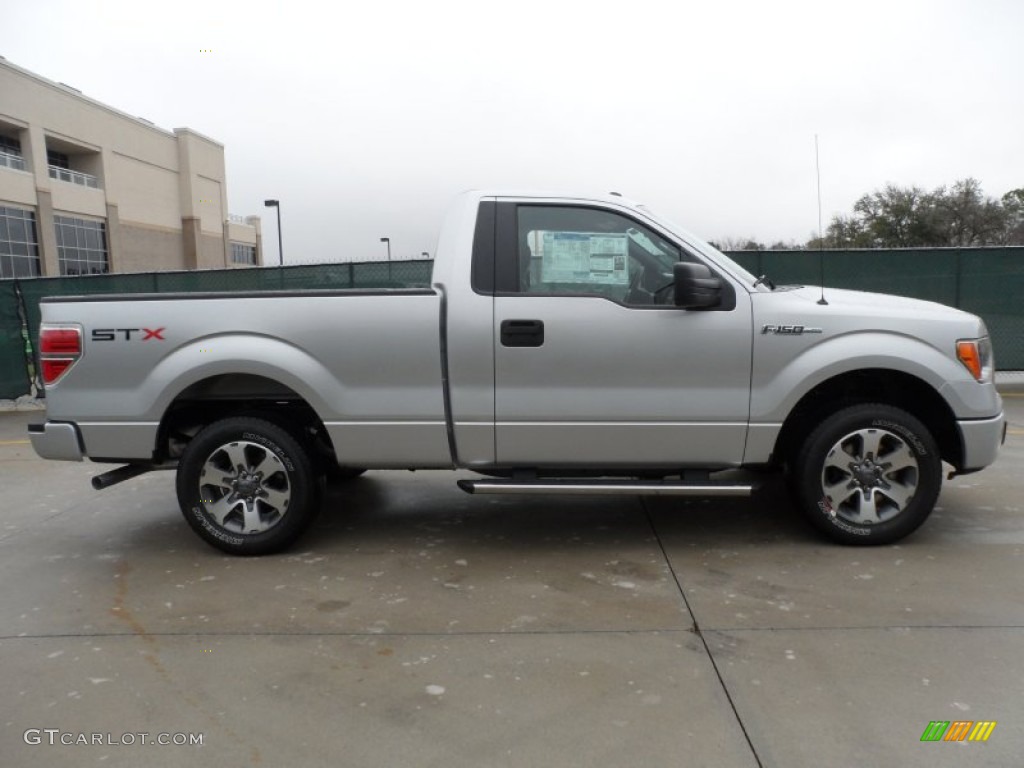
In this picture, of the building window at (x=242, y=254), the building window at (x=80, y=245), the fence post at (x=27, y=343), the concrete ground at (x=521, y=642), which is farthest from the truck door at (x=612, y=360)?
the building window at (x=242, y=254)

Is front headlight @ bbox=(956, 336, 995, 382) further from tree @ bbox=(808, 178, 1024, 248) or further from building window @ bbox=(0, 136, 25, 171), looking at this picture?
building window @ bbox=(0, 136, 25, 171)

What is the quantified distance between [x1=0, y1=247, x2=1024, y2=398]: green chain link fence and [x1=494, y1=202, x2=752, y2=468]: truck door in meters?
6.65

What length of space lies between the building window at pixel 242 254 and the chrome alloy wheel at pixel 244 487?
72463 millimetres

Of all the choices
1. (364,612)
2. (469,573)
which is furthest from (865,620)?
(364,612)

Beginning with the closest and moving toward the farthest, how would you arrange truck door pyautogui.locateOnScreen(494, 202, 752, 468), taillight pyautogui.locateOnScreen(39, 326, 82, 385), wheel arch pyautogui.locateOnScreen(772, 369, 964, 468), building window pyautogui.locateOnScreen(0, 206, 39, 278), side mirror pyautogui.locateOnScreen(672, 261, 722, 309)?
side mirror pyautogui.locateOnScreen(672, 261, 722, 309) → truck door pyautogui.locateOnScreen(494, 202, 752, 468) → taillight pyautogui.locateOnScreen(39, 326, 82, 385) → wheel arch pyautogui.locateOnScreen(772, 369, 964, 468) → building window pyautogui.locateOnScreen(0, 206, 39, 278)

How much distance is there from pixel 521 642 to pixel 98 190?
60.7 m

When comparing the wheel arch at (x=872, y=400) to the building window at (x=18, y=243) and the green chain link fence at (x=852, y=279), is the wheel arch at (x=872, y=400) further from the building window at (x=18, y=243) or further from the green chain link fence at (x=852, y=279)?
the building window at (x=18, y=243)

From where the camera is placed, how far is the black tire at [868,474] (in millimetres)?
4363

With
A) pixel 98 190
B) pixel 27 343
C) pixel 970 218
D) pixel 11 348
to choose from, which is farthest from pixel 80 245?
pixel 970 218

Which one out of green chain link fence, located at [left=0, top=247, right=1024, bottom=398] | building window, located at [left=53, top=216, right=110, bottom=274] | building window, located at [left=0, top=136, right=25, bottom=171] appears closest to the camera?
green chain link fence, located at [left=0, top=247, right=1024, bottom=398]

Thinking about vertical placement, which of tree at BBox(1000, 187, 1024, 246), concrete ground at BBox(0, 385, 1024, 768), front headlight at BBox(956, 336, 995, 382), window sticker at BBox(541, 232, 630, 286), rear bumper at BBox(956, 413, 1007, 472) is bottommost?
concrete ground at BBox(0, 385, 1024, 768)

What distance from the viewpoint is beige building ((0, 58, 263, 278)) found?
4788 centimetres

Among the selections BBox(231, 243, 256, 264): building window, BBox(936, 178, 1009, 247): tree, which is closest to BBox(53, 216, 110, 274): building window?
BBox(231, 243, 256, 264): building window

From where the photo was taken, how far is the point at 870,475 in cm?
440
